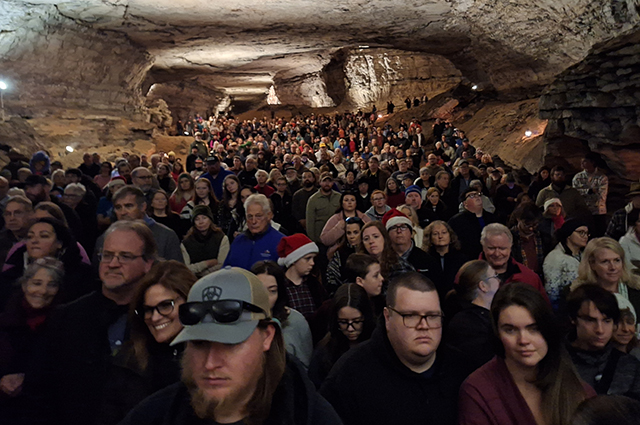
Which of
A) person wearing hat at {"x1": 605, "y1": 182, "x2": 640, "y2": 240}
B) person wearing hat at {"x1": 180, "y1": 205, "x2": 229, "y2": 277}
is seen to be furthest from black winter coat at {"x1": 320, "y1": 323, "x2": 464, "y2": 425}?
person wearing hat at {"x1": 605, "y1": 182, "x2": 640, "y2": 240}

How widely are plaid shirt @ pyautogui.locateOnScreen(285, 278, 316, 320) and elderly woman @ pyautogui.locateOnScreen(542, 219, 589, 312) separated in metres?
2.06

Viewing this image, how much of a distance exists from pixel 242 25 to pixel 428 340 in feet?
49.9

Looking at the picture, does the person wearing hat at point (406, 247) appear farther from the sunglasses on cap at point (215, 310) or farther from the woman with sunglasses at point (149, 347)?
the sunglasses on cap at point (215, 310)

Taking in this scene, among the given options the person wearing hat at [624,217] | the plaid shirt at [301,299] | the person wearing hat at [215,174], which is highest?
the person wearing hat at [215,174]

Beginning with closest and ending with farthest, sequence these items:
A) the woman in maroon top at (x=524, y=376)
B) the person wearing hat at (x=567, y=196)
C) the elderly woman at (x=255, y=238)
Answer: the woman in maroon top at (x=524, y=376) < the elderly woman at (x=255, y=238) < the person wearing hat at (x=567, y=196)

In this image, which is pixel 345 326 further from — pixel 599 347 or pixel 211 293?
pixel 211 293

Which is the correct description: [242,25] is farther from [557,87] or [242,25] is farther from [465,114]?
[465,114]

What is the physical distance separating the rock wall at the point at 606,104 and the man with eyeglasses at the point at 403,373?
28.4 feet

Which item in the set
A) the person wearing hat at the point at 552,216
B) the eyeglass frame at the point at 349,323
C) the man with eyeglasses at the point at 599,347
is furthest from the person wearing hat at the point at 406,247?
the person wearing hat at the point at 552,216

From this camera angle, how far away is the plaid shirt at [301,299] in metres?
3.69

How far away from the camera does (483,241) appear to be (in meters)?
3.92

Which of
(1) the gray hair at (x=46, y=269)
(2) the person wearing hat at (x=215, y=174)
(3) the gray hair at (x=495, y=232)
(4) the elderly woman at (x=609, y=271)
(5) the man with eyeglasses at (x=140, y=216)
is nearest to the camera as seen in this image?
(1) the gray hair at (x=46, y=269)

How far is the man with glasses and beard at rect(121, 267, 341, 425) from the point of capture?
1433 millimetres

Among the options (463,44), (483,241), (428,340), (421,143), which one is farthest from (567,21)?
(428,340)
